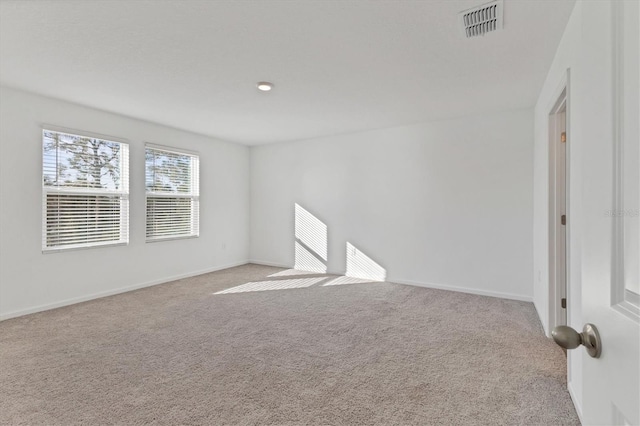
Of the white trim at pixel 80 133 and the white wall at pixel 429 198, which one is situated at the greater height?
the white trim at pixel 80 133

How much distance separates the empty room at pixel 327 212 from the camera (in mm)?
1800

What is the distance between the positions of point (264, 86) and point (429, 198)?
2846 mm

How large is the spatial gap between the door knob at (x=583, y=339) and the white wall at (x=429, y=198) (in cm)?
407

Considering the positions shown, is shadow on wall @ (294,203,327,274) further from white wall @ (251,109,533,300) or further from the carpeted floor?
the carpeted floor

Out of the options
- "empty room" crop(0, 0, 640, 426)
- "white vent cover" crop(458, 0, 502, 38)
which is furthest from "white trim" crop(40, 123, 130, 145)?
"white vent cover" crop(458, 0, 502, 38)

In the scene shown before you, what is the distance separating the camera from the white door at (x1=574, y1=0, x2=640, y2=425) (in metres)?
0.48

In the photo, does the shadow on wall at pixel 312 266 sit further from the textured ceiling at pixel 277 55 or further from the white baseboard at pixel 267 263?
the textured ceiling at pixel 277 55

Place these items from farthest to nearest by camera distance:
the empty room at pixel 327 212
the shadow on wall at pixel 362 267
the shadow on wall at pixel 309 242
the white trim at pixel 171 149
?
1. the shadow on wall at pixel 309 242
2. the shadow on wall at pixel 362 267
3. the white trim at pixel 171 149
4. the empty room at pixel 327 212

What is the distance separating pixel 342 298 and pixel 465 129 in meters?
2.90

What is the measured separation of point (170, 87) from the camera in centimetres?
341

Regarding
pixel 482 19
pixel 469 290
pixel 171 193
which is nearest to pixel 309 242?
pixel 171 193

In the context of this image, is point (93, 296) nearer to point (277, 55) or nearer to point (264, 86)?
point (264, 86)

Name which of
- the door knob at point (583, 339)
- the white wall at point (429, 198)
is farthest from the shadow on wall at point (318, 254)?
the door knob at point (583, 339)

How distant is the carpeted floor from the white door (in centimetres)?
154
